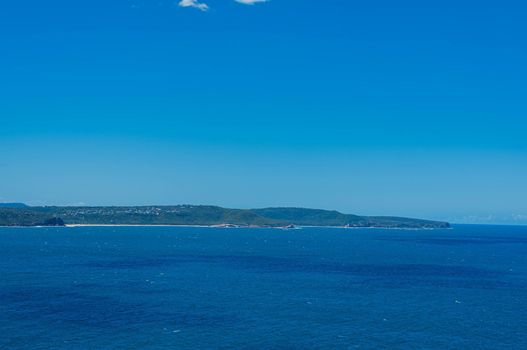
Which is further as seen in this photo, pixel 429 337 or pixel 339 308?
pixel 339 308

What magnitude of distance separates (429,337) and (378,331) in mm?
8977

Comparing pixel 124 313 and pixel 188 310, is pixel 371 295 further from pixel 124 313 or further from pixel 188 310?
pixel 124 313

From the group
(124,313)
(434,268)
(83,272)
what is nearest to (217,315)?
(124,313)

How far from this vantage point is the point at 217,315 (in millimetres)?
100562

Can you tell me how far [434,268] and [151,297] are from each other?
117114mm

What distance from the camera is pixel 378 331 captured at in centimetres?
9094

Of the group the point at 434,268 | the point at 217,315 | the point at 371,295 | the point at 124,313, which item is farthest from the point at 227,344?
the point at 434,268

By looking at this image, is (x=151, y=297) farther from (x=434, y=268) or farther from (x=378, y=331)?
(x=434, y=268)

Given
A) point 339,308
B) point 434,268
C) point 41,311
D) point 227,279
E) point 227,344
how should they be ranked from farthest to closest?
point 434,268 < point 227,279 < point 339,308 < point 41,311 < point 227,344

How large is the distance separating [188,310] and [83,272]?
6697 centimetres

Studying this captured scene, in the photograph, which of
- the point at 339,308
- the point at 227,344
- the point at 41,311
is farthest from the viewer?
the point at 339,308

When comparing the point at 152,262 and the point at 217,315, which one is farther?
the point at 152,262

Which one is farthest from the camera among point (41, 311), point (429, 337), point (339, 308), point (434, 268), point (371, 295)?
point (434, 268)

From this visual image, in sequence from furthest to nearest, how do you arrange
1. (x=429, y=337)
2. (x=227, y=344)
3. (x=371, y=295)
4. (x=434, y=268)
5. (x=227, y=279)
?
(x=434, y=268) < (x=227, y=279) < (x=371, y=295) < (x=429, y=337) < (x=227, y=344)
